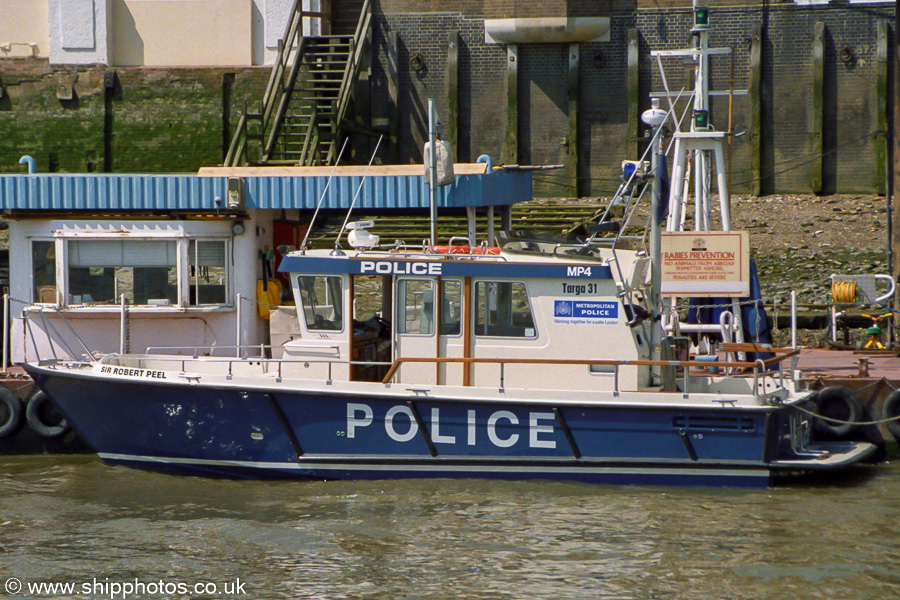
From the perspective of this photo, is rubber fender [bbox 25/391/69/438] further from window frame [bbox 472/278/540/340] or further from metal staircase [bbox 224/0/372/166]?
metal staircase [bbox 224/0/372/166]

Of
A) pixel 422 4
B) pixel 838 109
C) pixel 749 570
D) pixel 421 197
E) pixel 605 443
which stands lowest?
pixel 749 570

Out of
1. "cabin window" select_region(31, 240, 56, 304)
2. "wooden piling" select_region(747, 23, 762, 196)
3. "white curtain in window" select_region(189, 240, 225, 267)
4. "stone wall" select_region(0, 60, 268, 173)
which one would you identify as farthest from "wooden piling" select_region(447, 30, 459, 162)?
"cabin window" select_region(31, 240, 56, 304)

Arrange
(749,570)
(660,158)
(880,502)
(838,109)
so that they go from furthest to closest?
(838,109), (660,158), (880,502), (749,570)

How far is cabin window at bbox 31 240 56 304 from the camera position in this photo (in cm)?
1047

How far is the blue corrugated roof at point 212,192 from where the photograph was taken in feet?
33.6

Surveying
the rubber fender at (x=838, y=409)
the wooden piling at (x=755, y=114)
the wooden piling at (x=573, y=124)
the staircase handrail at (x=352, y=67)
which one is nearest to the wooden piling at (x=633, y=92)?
the wooden piling at (x=573, y=124)

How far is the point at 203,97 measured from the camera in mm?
22203

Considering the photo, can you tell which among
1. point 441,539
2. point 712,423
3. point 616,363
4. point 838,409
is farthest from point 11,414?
point 838,409

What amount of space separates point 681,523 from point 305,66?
15788 mm

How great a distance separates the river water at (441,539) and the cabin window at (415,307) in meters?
1.41

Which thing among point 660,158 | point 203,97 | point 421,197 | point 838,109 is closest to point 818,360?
point 660,158

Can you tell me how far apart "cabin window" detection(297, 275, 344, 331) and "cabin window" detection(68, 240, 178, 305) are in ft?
6.07

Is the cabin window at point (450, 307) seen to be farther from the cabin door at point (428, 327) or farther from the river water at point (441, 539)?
the river water at point (441, 539)

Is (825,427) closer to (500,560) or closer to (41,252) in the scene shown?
(500,560)
